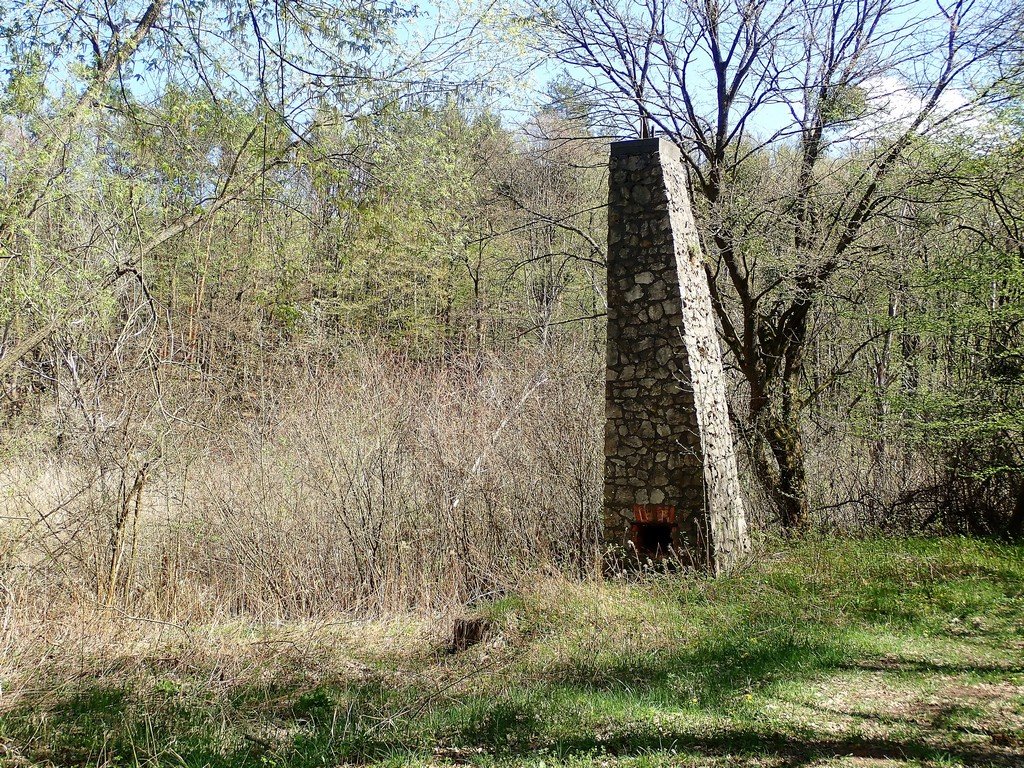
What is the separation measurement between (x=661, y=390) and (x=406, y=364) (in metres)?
5.60

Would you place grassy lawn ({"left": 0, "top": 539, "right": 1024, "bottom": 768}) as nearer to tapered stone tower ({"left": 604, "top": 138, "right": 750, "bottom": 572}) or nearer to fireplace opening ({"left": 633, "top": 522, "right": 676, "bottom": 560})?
fireplace opening ({"left": 633, "top": 522, "right": 676, "bottom": 560})

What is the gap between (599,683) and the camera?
4.71m

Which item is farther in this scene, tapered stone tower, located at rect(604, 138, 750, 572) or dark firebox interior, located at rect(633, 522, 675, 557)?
dark firebox interior, located at rect(633, 522, 675, 557)

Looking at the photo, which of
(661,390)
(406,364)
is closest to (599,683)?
(661,390)

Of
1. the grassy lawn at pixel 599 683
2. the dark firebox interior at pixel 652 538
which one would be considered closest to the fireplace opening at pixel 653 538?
the dark firebox interior at pixel 652 538

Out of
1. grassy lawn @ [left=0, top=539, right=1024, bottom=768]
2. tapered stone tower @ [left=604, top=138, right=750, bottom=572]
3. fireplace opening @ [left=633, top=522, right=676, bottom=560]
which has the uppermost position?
tapered stone tower @ [left=604, top=138, right=750, bottom=572]

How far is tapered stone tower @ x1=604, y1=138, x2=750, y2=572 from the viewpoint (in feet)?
24.2

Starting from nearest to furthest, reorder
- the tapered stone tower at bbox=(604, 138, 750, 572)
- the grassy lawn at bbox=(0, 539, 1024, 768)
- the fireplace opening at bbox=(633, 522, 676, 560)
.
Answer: the grassy lawn at bbox=(0, 539, 1024, 768)
the tapered stone tower at bbox=(604, 138, 750, 572)
the fireplace opening at bbox=(633, 522, 676, 560)

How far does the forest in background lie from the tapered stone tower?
855 mm

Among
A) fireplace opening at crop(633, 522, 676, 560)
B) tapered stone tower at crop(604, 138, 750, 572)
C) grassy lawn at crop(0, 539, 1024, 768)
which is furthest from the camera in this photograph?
fireplace opening at crop(633, 522, 676, 560)

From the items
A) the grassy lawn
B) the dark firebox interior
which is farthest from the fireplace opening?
the grassy lawn

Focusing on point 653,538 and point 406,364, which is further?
point 406,364

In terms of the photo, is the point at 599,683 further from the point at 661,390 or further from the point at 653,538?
the point at 661,390

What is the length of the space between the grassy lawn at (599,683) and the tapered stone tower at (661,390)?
27.2 inches
